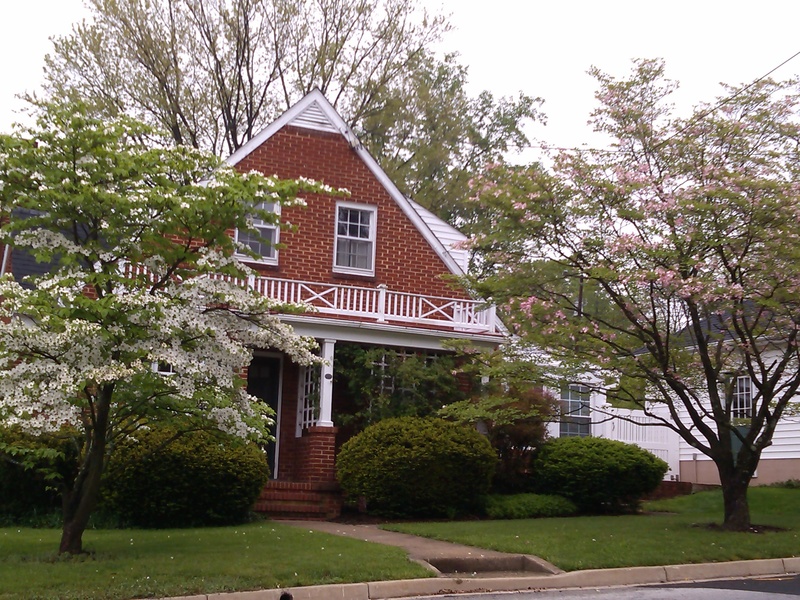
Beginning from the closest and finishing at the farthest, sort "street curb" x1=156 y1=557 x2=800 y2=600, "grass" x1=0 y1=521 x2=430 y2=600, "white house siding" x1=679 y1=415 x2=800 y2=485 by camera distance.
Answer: "grass" x1=0 y1=521 x2=430 y2=600
"street curb" x1=156 y1=557 x2=800 y2=600
"white house siding" x1=679 y1=415 x2=800 y2=485

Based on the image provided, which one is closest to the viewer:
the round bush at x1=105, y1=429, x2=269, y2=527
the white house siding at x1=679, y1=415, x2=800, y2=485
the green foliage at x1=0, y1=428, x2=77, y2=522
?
the round bush at x1=105, y1=429, x2=269, y2=527

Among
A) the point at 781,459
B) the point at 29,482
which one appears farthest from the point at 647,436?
the point at 29,482

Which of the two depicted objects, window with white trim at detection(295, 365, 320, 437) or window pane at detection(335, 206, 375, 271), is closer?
window with white trim at detection(295, 365, 320, 437)

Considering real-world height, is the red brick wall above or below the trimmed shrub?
above

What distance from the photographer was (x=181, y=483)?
1487 cm

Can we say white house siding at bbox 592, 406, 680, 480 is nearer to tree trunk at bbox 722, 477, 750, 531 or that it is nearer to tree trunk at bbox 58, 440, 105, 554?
tree trunk at bbox 722, 477, 750, 531

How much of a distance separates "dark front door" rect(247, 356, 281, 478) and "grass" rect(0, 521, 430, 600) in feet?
21.0

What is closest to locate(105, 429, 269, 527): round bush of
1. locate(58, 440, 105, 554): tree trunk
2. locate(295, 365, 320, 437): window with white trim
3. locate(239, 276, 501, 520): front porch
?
locate(239, 276, 501, 520): front porch

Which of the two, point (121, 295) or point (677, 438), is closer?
point (121, 295)

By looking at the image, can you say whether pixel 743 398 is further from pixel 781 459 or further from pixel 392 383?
pixel 392 383

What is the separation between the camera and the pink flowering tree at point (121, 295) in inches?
392

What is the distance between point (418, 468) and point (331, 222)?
20.8 feet

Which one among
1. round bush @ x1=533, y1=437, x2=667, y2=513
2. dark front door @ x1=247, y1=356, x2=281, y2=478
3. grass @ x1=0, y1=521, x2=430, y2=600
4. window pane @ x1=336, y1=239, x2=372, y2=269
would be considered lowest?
grass @ x1=0, y1=521, x2=430, y2=600

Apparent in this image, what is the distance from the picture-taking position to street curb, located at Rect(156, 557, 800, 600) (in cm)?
974
